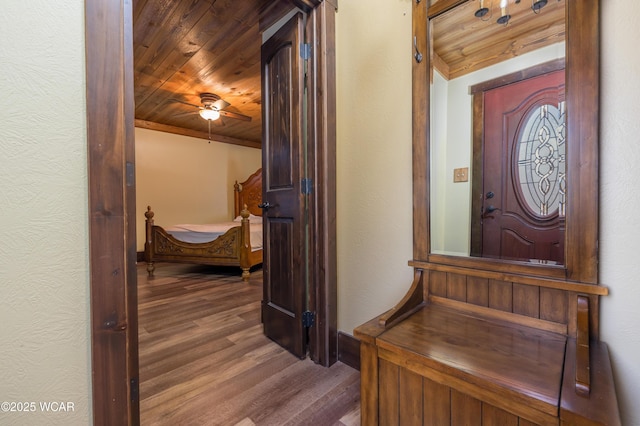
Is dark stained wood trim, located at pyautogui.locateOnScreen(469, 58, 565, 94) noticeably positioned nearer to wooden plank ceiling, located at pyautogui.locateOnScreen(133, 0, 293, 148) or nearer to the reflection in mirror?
the reflection in mirror

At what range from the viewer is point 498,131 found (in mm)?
1113

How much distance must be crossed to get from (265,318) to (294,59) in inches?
69.9

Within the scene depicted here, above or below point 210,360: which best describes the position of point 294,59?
above

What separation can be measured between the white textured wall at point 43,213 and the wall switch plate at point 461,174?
138cm

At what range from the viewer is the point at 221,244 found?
12.1ft

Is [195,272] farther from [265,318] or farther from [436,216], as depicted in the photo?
[436,216]

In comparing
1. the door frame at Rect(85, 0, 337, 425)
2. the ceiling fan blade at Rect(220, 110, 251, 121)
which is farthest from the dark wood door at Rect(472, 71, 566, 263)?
the ceiling fan blade at Rect(220, 110, 251, 121)

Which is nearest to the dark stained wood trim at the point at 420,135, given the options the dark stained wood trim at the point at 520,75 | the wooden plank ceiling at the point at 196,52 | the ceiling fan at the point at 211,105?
the dark stained wood trim at the point at 520,75

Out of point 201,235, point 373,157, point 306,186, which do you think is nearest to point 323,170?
point 306,186

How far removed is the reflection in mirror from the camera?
964mm

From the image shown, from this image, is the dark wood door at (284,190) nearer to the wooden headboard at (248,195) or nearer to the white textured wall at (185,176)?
the white textured wall at (185,176)

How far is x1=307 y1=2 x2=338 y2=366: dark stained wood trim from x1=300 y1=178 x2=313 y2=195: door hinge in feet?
0.12

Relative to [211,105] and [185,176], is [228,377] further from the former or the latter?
[185,176]

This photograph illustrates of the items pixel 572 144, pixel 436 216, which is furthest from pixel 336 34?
pixel 572 144
